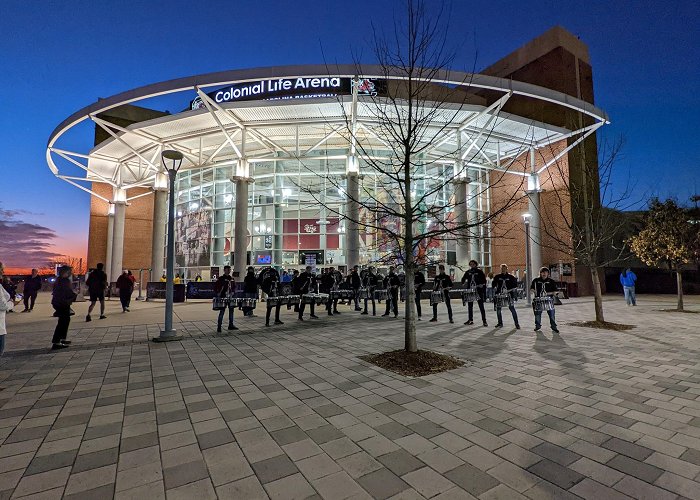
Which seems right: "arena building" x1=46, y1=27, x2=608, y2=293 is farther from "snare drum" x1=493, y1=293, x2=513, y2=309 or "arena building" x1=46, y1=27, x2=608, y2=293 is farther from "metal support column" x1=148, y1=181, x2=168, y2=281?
"snare drum" x1=493, y1=293, x2=513, y2=309

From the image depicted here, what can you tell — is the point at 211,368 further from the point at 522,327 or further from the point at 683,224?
the point at 683,224

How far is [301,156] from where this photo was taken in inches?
773

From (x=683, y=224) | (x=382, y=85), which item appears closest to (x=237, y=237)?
(x=382, y=85)

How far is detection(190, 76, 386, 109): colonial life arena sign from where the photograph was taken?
18.5 m

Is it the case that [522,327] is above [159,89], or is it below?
below

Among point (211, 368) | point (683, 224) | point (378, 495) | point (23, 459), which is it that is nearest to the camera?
point (378, 495)

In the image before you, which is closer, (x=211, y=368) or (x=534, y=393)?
(x=534, y=393)

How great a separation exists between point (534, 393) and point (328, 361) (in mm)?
3359

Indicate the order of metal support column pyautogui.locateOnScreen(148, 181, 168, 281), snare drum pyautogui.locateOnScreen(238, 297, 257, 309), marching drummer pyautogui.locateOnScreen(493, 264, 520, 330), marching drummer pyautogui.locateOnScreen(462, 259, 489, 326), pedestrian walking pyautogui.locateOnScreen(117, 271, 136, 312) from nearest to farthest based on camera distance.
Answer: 1. marching drummer pyautogui.locateOnScreen(493, 264, 520, 330)
2. marching drummer pyautogui.locateOnScreen(462, 259, 489, 326)
3. snare drum pyautogui.locateOnScreen(238, 297, 257, 309)
4. pedestrian walking pyautogui.locateOnScreen(117, 271, 136, 312)
5. metal support column pyautogui.locateOnScreen(148, 181, 168, 281)

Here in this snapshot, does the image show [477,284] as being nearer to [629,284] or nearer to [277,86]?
[629,284]

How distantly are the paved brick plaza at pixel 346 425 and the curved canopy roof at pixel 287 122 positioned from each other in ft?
37.8

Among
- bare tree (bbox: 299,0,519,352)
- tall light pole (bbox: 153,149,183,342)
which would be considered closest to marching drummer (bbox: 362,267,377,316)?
bare tree (bbox: 299,0,519,352)

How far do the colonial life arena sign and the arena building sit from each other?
0.22ft

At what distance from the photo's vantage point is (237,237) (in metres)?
20.9
